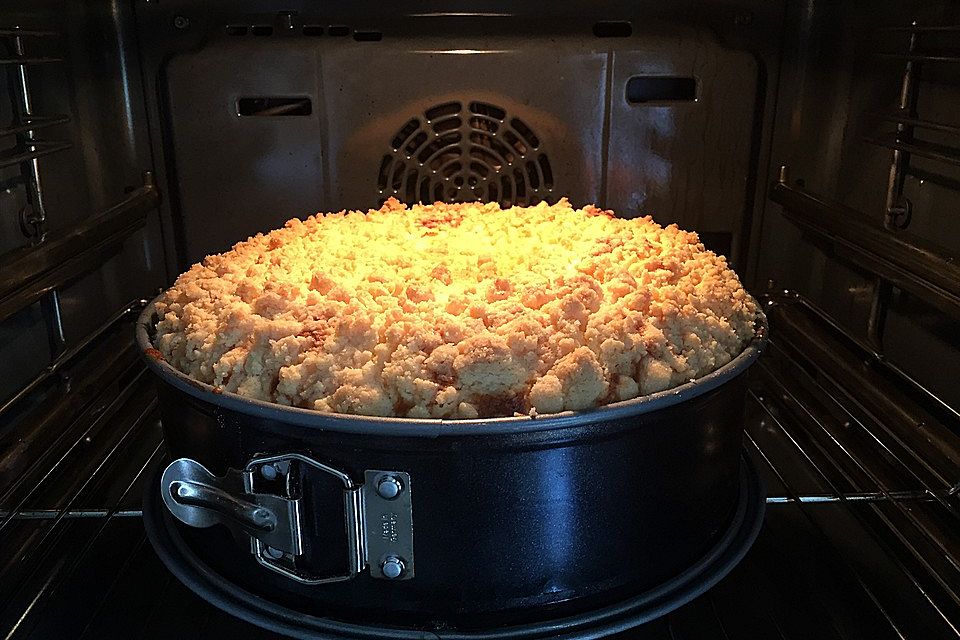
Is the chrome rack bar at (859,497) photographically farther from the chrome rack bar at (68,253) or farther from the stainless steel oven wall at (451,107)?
→ the chrome rack bar at (68,253)

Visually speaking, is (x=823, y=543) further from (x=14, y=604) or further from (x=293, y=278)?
(x=14, y=604)

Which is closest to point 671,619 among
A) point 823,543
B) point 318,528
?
point 823,543

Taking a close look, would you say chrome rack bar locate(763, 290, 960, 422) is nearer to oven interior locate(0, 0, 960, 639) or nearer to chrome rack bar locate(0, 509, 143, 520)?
A: oven interior locate(0, 0, 960, 639)

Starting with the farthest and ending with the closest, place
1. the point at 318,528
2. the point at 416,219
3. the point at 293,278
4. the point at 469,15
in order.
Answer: the point at 469,15, the point at 416,219, the point at 293,278, the point at 318,528

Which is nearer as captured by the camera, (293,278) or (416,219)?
(293,278)

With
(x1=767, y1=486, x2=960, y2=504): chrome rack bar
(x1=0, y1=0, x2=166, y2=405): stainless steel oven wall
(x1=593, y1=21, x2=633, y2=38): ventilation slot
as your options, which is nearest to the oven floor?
(x1=767, y1=486, x2=960, y2=504): chrome rack bar

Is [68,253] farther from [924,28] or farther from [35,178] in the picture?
[924,28]
